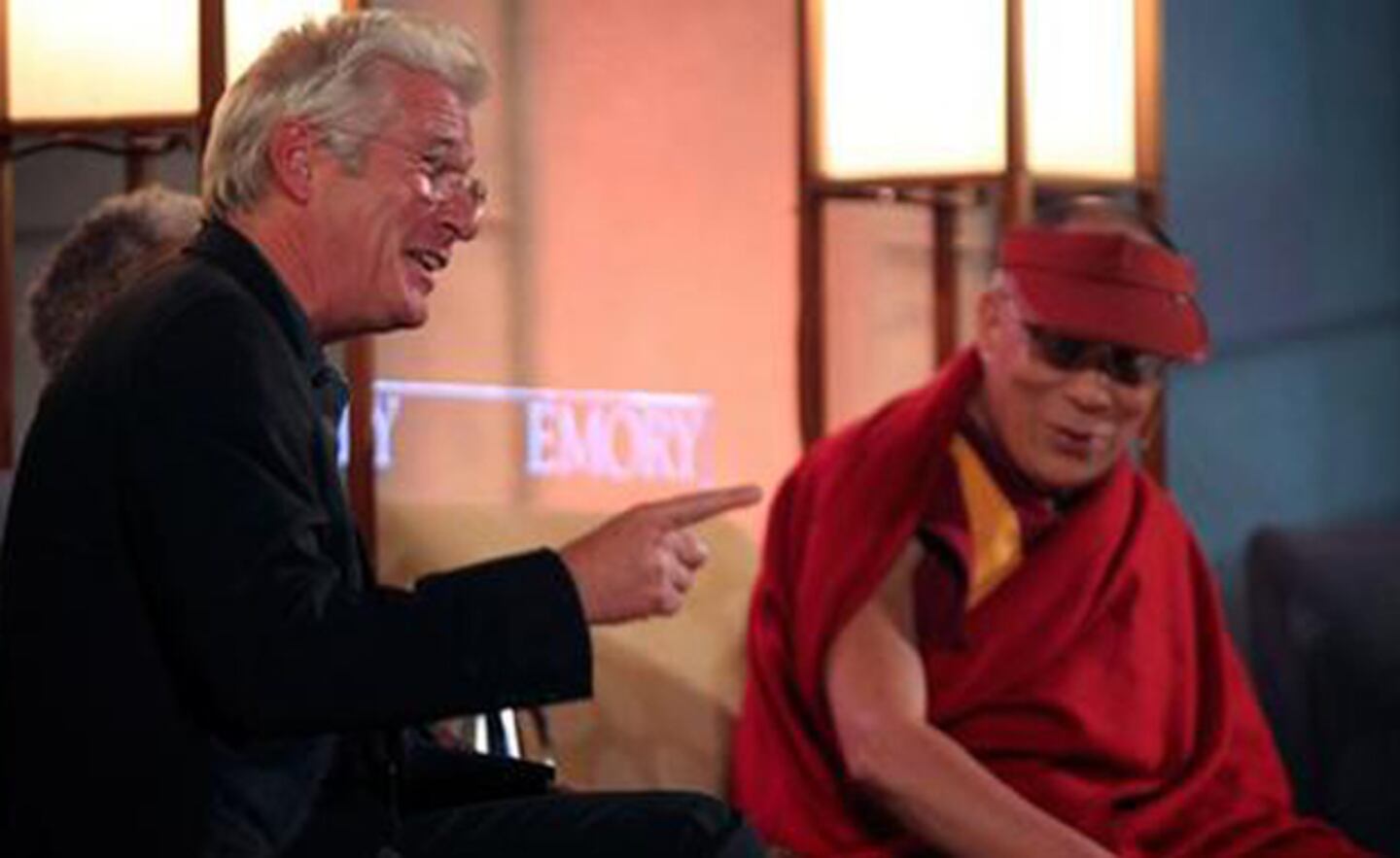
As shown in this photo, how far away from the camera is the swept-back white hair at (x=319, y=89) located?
178 cm

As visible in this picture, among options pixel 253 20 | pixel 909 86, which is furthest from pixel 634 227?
pixel 253 20

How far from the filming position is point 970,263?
3984mm

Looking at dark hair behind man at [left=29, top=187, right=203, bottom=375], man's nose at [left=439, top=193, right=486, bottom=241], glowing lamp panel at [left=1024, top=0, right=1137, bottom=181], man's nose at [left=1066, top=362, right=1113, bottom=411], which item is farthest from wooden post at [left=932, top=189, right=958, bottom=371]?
man's nose at [left=439, top=193, right=486, bottom=241]

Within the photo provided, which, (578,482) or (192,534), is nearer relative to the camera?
(192,534)

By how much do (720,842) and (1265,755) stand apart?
133 cm

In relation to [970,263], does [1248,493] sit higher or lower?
lower

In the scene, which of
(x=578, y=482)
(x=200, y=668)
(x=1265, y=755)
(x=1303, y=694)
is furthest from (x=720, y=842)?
(x=1303, y=694)

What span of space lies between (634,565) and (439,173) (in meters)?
0.29

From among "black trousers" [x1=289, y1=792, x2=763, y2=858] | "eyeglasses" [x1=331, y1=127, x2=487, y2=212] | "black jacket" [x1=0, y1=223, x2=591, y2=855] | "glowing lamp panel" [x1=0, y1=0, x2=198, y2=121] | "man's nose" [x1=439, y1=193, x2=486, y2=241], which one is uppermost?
"glowing lamp panel" [x1=0, y1=0, x2=198, y2=121]

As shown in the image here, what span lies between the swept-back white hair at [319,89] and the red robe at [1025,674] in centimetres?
104

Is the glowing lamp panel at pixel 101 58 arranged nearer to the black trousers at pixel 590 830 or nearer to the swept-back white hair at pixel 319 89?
the swept-back white hair at pixel 319 89

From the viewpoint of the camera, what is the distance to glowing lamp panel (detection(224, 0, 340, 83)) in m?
3.06

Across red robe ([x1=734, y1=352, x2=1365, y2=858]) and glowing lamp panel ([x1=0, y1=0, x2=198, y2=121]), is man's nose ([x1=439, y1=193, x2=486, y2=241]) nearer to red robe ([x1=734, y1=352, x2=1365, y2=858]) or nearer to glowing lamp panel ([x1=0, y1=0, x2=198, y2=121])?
red robe ([x1=734, y1=352, x2=1365, y2=858])

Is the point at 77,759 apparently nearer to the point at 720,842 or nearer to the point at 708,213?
the point at 720,842
